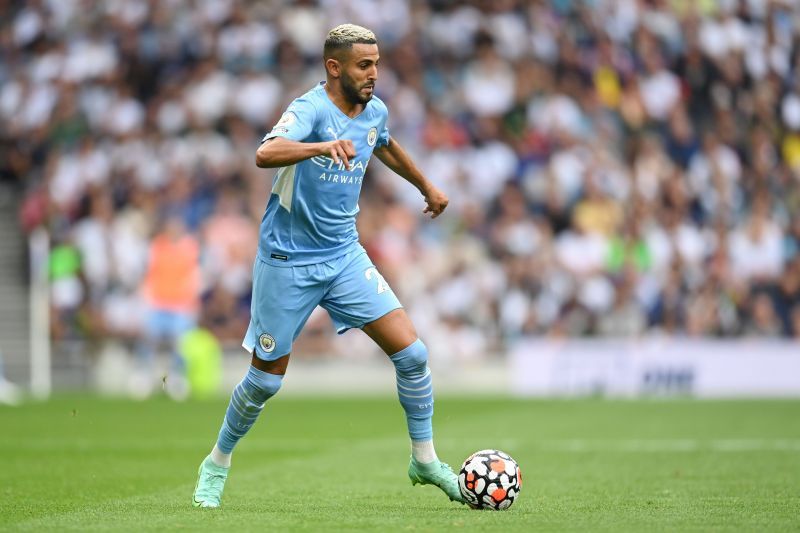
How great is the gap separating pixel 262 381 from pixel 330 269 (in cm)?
73

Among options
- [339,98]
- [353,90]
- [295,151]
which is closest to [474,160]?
[339,98]

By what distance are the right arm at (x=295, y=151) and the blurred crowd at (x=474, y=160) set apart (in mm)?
12401

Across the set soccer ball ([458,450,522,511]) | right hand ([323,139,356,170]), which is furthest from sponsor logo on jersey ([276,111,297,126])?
soccer ball ([458,450,522,511])

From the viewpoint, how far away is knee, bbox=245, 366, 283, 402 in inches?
297

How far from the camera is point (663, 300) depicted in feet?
65.6

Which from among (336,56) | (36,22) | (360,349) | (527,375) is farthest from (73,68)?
(336,56)

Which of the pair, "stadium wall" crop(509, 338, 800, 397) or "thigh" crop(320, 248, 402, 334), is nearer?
"thigh" crop(320, 248, 402, 334)

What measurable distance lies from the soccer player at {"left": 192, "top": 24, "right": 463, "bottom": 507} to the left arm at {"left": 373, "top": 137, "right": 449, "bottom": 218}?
273 mm

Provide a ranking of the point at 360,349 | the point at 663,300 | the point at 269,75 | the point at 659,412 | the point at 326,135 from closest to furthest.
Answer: the point at 326,135
the point at 659,412
the point at 663,300
the point at 360,349
the point at 269,75

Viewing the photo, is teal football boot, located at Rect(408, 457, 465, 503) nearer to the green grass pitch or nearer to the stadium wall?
the green grass pitch

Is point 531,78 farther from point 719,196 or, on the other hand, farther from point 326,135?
point 326,135

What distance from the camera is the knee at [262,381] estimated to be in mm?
7535

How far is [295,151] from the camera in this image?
676 cm

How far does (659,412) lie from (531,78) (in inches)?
304
